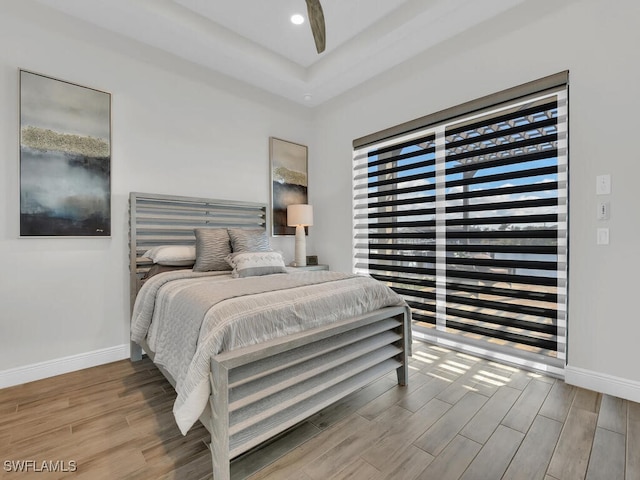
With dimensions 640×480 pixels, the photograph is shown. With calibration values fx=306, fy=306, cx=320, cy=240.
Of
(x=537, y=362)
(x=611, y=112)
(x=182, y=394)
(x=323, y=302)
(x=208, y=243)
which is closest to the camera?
(x=182, y=394)

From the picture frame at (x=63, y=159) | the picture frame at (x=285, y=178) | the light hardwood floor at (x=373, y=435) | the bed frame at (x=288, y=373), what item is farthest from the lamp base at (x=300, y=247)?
the picture frame at (x=63, y=159)

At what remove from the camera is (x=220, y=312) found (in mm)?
1496

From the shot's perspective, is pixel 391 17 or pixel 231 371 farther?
pixel 391 17

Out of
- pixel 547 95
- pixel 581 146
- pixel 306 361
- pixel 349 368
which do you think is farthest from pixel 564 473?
A: pixel 547 95

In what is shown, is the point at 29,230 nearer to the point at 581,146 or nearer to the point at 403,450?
the point at 403,450

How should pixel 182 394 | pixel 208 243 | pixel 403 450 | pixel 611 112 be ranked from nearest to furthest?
pixel 182 394
pixel 403 450
pixel 611 112
pixel 208 243

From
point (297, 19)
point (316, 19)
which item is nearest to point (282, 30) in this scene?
point (297, 19)

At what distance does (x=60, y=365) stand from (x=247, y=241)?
1.78 m

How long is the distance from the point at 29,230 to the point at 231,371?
6.95 feet

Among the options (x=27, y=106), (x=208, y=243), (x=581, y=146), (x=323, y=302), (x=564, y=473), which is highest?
(x=27, y=106)

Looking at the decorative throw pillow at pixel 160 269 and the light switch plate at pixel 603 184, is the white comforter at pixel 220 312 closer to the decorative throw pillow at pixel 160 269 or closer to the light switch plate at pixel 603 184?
the decorative throw pillow at pixel 160 269

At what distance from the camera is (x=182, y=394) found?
1.37 meters

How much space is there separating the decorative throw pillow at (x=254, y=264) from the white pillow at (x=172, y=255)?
407 millimetres

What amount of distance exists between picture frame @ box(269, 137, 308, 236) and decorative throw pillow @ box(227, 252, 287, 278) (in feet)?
4.13
